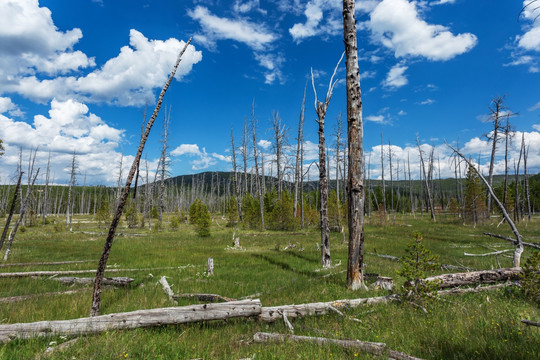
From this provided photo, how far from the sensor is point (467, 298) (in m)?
6.38

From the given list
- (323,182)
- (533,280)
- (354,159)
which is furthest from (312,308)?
(323,182)

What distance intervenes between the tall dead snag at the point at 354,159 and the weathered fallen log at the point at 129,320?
139 inches

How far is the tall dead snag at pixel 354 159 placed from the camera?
766 cm

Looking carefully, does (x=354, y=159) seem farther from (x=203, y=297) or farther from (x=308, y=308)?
(x=203, y=297)

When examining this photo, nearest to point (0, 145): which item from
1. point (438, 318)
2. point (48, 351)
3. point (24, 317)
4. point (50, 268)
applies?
point (50, 268)

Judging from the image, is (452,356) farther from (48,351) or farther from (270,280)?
(270,280)

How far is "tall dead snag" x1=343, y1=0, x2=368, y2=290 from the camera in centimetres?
766

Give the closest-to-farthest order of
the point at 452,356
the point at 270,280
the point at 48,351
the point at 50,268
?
the point at 452,356 < the point at 48,351 < the point at 270,280 < the point at 50,268

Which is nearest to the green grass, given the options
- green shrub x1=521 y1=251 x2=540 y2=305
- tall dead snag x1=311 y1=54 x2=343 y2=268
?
green shrub x1=521 y1=251 x2=540 y2=305

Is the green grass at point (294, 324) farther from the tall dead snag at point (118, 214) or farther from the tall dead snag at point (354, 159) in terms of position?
the tall dead snag at point (354, 159)

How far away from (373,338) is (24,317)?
285 inches

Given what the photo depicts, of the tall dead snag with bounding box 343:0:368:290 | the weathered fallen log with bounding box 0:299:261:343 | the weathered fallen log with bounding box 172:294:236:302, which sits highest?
the tall dead snag with bounding box 343:0:368:290

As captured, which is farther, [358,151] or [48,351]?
[358,151]

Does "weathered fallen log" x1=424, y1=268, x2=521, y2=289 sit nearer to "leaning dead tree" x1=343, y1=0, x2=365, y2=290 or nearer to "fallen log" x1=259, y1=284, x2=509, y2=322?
"fallen log" x1=259, y1=284, x2=509, y2=322
